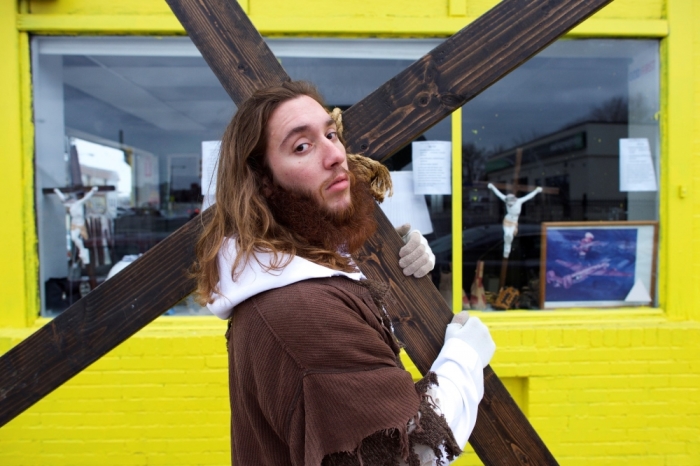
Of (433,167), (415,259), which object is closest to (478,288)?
(433,167)

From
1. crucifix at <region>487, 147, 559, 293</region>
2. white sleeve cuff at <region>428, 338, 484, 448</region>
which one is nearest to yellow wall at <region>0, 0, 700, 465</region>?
crucifix at <region>487, 147, 559, 293</region>

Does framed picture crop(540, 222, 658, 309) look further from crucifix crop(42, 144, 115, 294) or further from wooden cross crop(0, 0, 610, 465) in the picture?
crucifix crop(42, 144, 115, 294)

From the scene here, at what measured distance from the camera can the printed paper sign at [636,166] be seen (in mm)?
3969

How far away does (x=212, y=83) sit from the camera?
13.2 ft

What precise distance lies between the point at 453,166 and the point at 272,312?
301 cm

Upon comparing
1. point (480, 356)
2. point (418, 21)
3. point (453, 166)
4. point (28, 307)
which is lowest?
point (28, 307)

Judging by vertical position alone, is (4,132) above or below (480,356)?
above

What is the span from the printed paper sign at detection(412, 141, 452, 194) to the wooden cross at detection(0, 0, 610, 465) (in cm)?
239

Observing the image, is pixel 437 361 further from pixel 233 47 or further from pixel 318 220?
pixel 233 47

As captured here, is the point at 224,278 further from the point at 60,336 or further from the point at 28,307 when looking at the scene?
the point at 28,307

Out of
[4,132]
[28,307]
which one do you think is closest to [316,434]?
[28,307]

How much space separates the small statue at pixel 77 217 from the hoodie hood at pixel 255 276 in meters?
3.09

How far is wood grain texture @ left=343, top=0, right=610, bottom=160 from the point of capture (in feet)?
5.01

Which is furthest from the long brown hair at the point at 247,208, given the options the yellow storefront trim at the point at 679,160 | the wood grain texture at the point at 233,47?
the yellow storefront trim at the point at 679,160
